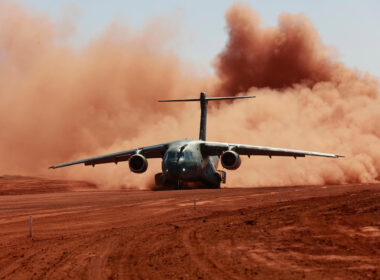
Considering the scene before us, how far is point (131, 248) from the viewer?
520 inches

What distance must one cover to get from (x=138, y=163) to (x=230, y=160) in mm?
5625

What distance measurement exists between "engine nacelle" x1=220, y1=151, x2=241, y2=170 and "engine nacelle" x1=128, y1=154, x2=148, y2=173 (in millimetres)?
4746

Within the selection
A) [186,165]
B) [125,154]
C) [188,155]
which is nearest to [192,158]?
[188,155]

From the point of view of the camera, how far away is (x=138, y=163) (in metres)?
33.9

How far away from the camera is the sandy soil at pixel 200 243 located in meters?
10.7

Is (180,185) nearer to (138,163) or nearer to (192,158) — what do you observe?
(192,158)

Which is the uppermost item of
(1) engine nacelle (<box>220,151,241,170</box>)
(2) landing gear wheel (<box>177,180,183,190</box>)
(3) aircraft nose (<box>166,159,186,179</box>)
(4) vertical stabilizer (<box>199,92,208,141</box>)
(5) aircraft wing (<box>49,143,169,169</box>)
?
(4) vertical stabilizer (<box>199,92,208,141</box>)

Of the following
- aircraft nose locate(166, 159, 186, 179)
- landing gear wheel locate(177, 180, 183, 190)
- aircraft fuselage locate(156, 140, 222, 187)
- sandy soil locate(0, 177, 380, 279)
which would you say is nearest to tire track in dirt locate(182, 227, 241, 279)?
sandy soil locate(0, 177, 380, 279)

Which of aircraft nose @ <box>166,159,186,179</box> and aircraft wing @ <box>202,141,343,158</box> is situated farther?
aircraft wing @ <box>202,141,343,158</box>

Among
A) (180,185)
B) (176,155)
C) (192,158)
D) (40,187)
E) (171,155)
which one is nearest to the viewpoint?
(176,155)

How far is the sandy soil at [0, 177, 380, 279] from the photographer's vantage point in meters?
10.7

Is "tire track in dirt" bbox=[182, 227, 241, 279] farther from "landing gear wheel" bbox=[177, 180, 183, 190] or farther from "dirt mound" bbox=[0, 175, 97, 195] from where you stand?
"dirt mound" bbox=[0, 175, 97, 195]

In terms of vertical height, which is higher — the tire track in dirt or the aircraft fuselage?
the aircraft fuselage

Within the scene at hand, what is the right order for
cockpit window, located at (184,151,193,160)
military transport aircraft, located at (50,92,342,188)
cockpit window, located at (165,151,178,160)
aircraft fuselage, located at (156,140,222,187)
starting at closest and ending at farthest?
aircraft fuselage, located at (156,140,222,187), cockpit window, located at (165,151,178,160), military transport aircraft, located at (50,92,342,188), cockpit window, located at (184,151,193,160)
